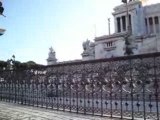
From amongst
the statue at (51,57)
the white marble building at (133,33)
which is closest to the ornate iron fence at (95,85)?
the white marble building at (133,33)

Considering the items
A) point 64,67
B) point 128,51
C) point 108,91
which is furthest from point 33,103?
point 128,51

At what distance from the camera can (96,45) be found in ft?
120

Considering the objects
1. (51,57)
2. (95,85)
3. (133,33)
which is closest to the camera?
(95,85)

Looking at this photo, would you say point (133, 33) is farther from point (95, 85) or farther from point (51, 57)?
point (95, 85)

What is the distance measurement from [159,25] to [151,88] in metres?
41.5

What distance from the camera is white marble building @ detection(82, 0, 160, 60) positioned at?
29.3m

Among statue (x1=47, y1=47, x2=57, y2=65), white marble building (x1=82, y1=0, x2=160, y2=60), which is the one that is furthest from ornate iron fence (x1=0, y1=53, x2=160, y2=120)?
statue (x1=47, y1=47, x2=57, y2=65)

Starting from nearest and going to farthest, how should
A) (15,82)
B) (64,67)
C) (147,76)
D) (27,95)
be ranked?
(147,76) → (64,67) → (27,95) → (15,82)

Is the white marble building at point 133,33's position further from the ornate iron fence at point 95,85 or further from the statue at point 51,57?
the ornate iron fence at point 95,85

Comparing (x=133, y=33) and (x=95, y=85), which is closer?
(x=95, y=85)

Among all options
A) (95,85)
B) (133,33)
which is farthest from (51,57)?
(95,85)

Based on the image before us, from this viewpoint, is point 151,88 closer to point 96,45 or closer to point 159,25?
point 96,45

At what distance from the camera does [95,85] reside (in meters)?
6.77

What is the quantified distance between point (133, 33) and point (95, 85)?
3433 cm
